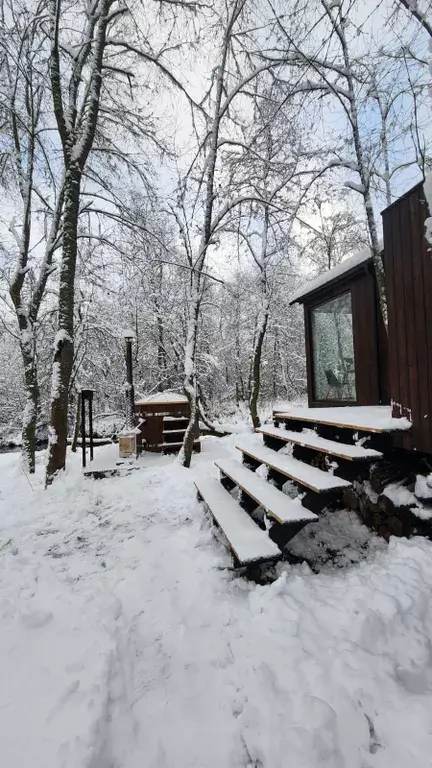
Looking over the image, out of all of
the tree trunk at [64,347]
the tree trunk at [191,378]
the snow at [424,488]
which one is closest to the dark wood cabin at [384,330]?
the snow at [424,488]

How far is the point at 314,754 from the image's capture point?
108cm

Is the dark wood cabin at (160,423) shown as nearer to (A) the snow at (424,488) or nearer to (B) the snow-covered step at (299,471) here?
(B) the snow-covered step at (299,471)

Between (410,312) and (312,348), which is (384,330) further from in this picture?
(410,312)

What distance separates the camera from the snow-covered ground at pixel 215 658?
1117 mm

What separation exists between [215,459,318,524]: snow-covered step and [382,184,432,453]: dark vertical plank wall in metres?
0.89

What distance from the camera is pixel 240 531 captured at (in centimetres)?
221

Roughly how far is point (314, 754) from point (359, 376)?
3857 mm

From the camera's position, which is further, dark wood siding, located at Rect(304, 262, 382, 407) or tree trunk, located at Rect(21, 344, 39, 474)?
tree trunk, located at Rect(21, 344, 39, 474)

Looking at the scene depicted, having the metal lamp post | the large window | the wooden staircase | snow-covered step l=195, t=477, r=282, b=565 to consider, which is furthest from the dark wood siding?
the metal lamp post

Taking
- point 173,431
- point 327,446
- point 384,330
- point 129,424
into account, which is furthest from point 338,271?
point 129,424

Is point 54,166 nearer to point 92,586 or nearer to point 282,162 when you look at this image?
point 282,162

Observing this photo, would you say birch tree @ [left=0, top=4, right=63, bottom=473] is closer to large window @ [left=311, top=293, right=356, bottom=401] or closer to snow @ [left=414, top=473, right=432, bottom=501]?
large window @ [left=311, top=293, right=356, bottom=401]

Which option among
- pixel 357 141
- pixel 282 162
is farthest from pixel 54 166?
pixel 357 141

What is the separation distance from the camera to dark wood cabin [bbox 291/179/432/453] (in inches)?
86.0
